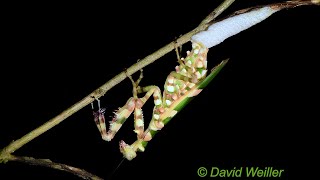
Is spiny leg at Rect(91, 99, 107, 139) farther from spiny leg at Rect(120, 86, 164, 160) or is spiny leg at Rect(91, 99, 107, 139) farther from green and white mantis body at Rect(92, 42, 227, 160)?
spiny leg at Rect(120, 86, 164, 160)

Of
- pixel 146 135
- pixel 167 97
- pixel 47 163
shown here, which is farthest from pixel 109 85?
pixel 47 163

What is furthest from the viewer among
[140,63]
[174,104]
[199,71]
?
[174,104]

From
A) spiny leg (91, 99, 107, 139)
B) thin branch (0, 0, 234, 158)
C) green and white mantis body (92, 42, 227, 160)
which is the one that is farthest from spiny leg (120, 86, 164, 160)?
thin branch (0, 0, 234, 158)

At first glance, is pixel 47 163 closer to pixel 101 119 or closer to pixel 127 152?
pixel 101 119

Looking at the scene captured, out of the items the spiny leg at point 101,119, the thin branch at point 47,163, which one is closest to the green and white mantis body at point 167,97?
the spiny leg at point 101,119

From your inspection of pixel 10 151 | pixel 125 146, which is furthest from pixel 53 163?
pixel 125 146

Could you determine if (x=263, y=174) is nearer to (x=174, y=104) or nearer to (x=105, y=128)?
(x=174, y=104)
